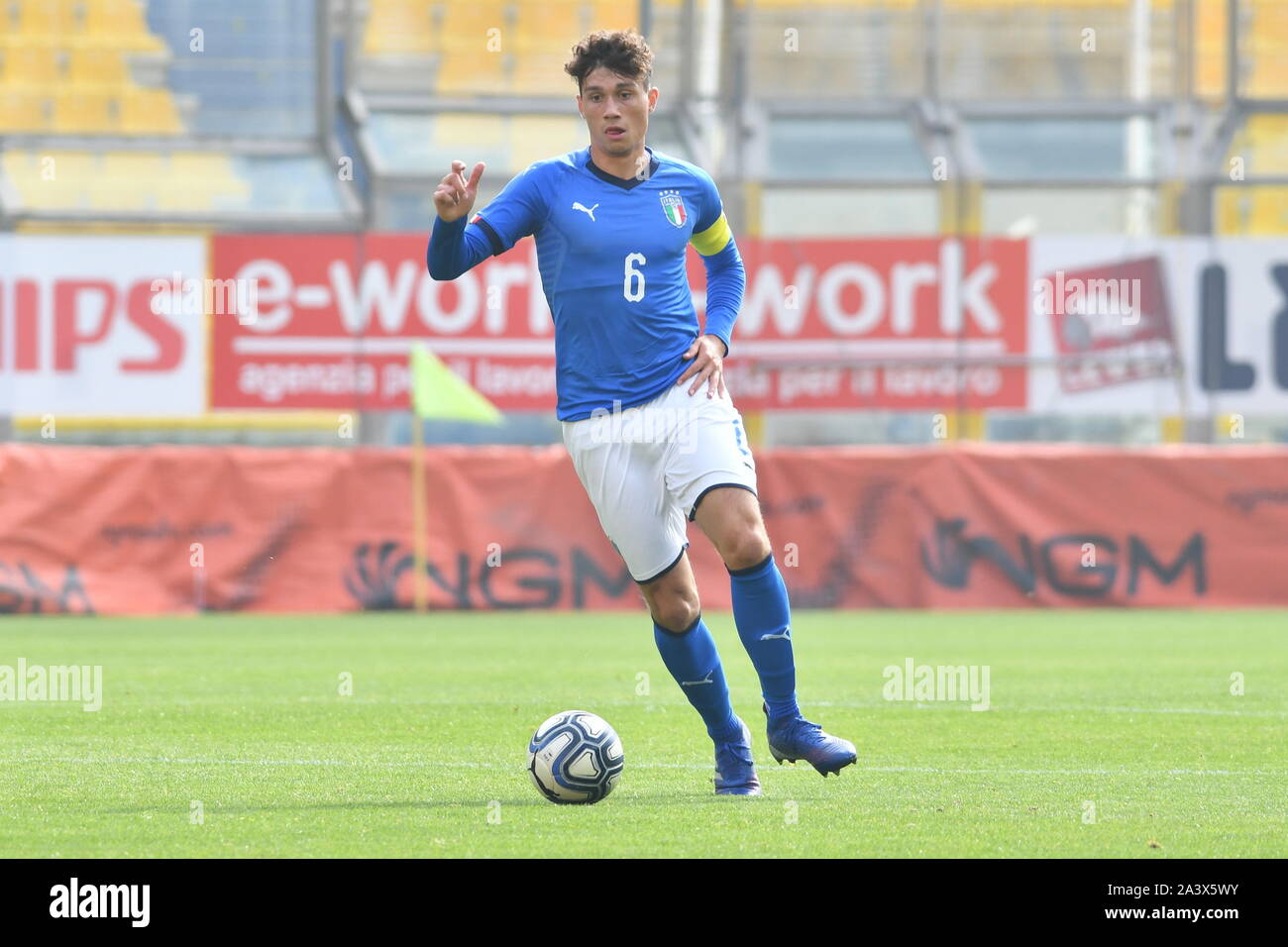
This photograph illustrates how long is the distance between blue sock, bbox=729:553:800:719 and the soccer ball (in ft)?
1.75

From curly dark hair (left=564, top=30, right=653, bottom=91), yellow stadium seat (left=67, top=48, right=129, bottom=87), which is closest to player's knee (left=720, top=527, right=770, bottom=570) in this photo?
curly dark hair (left=564, top=30, right=653, bottom=91)

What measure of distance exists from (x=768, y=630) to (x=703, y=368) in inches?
33.7

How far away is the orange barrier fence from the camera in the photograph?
62.4ft

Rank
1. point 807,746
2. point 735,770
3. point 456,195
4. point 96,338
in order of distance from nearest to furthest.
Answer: point 456,195, point 807,746, point 735,770, point 96,338

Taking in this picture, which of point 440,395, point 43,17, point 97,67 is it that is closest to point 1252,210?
point 440,395

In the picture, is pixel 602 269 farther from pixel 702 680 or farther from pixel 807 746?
pixel 807 746

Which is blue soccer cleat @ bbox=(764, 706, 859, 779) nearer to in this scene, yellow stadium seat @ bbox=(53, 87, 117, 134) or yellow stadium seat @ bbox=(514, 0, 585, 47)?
yellow stadium seat @ bbox=(514, 0, 585, 47)

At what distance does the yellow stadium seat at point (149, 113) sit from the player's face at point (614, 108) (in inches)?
723

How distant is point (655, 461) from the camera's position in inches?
261

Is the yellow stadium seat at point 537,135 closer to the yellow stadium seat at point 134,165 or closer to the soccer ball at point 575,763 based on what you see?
the yellow stadium seat at point 134,165

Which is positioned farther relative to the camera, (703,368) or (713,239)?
(713,239)
